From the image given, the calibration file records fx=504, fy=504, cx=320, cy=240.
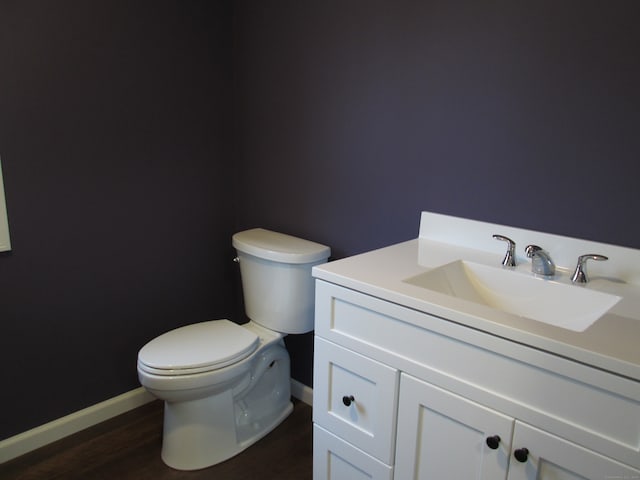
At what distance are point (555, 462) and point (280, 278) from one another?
1.19m

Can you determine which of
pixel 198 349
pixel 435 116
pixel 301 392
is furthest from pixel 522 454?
pixel 301 392

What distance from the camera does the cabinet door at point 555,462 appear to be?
953 millimetres

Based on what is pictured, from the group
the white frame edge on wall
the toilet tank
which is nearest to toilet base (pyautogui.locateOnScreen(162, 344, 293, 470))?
the toilet tank

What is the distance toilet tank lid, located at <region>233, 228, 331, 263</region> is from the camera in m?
1.93

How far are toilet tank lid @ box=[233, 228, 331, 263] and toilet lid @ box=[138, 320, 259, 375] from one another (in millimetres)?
317

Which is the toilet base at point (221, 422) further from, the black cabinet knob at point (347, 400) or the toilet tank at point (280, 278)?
the black cabinet knob at point (347, 400)

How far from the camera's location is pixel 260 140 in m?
2.28

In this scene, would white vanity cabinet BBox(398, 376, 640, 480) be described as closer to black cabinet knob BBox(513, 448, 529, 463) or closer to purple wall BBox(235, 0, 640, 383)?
black cabinet knob BBox(513, 448, 529, 463)

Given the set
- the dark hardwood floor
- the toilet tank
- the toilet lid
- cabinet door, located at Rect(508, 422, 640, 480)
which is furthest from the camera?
the toilet tank

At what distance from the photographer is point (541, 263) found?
1392 millimetres

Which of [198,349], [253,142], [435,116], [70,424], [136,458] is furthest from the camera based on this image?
[253,142]

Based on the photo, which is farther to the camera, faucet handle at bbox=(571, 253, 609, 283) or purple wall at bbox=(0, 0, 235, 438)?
purple wall at bbox=(0, 0, 235, 438)

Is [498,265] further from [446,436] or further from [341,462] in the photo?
[341,462]

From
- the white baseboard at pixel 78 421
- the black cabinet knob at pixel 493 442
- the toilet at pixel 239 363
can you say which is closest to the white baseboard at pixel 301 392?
the white baseboard at pixel 78 421
